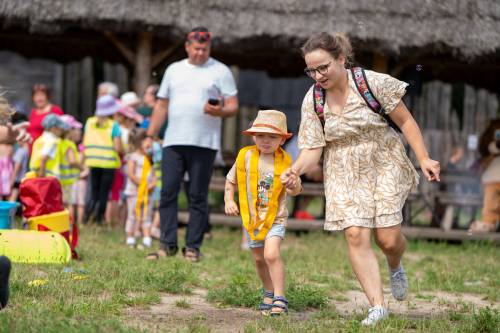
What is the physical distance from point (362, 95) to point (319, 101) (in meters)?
0.27

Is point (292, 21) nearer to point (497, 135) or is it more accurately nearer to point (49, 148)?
point (497, 135)

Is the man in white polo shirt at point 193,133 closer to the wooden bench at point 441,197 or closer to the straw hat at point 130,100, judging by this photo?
the straw hat at point 130,100

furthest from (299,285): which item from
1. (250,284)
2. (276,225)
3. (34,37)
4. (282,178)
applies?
(34,37)

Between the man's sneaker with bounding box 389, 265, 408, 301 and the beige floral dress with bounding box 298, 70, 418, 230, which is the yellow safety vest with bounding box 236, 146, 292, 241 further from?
the man's sneaker with bounding box 389, 265, 408, 301

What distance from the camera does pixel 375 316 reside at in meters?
5.21

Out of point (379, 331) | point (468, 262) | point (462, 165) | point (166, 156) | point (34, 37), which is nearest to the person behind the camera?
point (379, 331)

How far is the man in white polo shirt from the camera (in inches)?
327

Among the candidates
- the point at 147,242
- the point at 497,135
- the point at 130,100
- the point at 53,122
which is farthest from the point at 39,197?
the point at 497,135

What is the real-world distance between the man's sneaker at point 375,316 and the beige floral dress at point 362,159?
49 centimetres

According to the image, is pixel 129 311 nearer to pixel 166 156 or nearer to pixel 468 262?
pixel 166 156

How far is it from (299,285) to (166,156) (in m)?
2.13

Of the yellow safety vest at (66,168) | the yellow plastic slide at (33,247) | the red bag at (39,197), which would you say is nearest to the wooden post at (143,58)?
the yellow safety vest at (66,168)

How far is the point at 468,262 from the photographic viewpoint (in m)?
9.33

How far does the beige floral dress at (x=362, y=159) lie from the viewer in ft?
17.8
